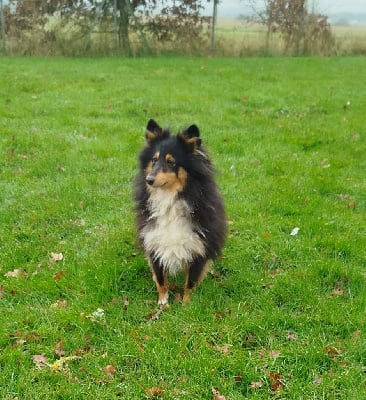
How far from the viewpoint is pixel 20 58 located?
671 inches

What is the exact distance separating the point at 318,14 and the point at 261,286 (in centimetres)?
1882

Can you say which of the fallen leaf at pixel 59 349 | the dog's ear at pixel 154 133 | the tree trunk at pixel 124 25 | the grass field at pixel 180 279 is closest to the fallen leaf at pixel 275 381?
the grass field at pixel 180 279

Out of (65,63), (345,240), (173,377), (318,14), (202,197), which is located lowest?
(173,377)

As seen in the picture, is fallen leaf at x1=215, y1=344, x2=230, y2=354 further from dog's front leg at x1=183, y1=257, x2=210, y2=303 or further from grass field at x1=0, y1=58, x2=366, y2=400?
dog's front leg at x1=183, y1=257, x2=210, y2=303

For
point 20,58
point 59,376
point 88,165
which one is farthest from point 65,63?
point 59,376

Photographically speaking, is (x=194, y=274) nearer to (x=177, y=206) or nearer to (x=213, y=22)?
(x=177, y=206)

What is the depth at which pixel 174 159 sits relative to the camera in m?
3.81

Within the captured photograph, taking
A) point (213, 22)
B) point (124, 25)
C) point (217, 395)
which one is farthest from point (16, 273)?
point (213, 22)

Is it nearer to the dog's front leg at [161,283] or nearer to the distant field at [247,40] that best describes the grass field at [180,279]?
the dog's front leg at [161,283]

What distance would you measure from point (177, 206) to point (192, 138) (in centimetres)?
A: 58

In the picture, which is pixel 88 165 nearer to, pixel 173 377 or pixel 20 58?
pixel 173 377

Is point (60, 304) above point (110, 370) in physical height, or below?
above

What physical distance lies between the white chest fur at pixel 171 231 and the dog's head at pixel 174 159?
0.12 m

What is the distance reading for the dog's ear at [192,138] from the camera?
12.5ft
